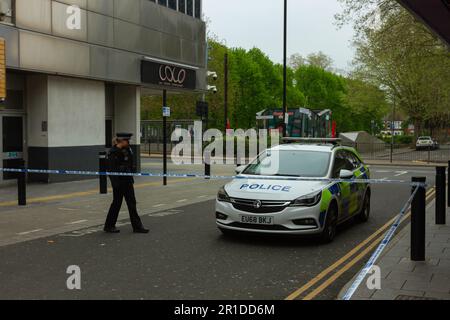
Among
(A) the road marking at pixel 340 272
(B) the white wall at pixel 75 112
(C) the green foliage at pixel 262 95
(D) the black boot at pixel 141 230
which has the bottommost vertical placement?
(A) the road marking at pixel 340 272

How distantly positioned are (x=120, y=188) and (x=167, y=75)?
13486mm

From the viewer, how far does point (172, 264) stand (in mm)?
7016

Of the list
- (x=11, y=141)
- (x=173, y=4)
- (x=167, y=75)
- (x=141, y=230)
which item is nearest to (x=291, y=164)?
(x=141, y=230)

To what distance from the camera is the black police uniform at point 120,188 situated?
30.2 feet

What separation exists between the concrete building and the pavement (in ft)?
39.3

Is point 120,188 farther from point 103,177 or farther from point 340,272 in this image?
A: point 103,177

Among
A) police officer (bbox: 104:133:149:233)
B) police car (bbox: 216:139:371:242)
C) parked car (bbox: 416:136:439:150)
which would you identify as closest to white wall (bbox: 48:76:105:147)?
police officer (bbox: 104:133:149:233)

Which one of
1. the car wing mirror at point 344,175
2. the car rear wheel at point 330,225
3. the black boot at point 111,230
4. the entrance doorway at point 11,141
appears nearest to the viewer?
the car rear wheel at point 330,225

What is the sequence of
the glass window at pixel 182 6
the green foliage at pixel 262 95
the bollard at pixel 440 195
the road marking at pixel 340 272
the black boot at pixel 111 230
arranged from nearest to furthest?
1. the road marking at pixel 340 272
2. the bollard at pixel 440 195
3. the black boot at pixel 111 230
4. the glass window at pixel 182 6
5. the green foliage at pixel 262 95

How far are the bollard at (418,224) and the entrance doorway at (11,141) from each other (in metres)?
13.3

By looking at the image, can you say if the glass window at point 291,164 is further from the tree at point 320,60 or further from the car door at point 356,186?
the tree at point 320,60

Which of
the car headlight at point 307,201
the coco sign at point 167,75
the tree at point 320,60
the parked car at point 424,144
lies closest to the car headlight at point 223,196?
the car headlight at point 307,201
